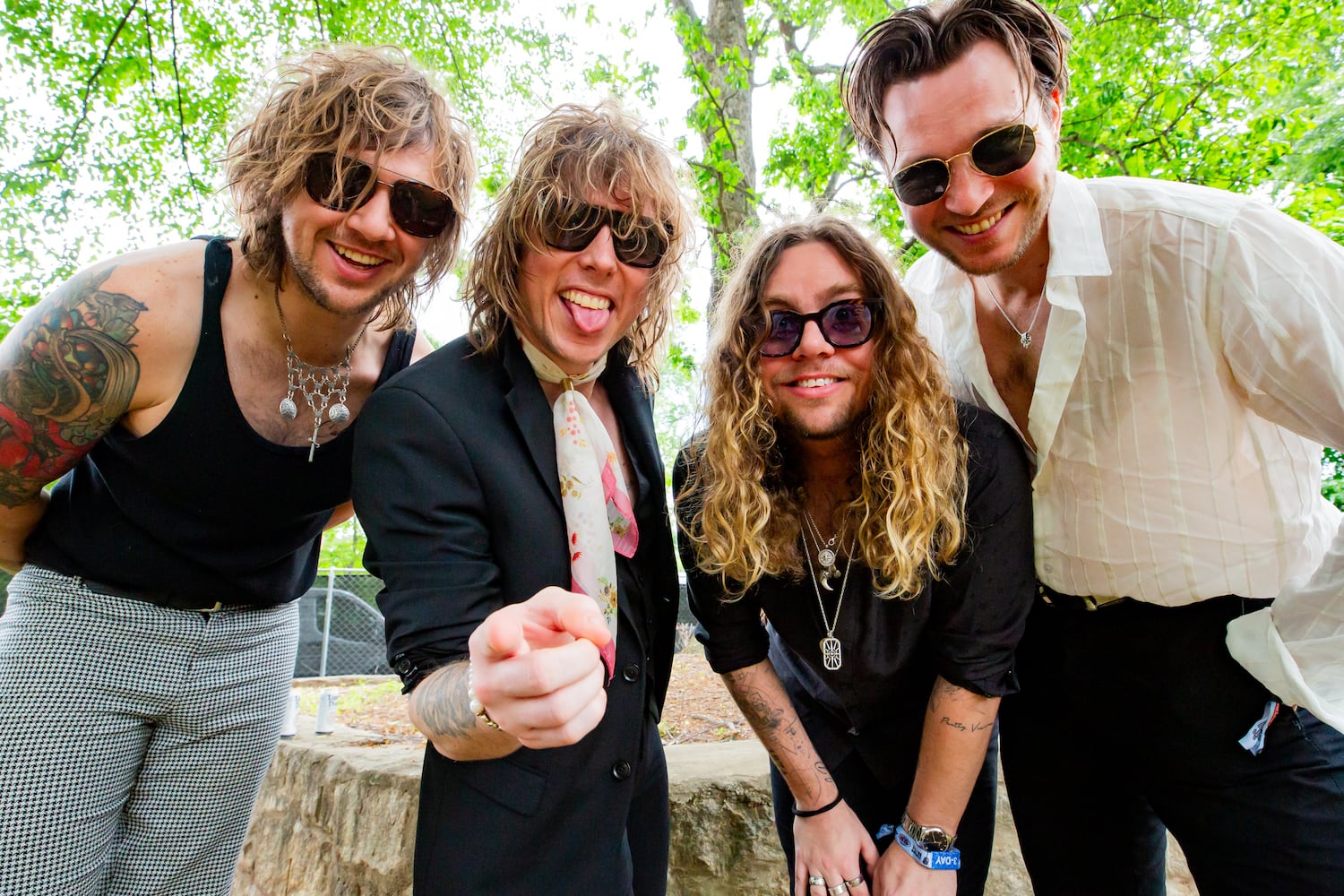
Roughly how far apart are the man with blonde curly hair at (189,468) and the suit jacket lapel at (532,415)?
52 centimetres

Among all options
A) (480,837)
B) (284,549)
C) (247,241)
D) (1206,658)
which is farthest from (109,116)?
(1206,658)

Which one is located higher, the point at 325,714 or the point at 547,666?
the point at 547,666

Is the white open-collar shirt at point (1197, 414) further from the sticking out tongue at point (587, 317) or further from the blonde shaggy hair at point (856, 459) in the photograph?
the sticking out tongue at point (587, 317)

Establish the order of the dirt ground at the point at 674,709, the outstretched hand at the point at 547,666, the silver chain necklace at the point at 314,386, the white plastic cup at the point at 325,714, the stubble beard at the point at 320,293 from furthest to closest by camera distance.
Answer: the dirt ground at the point at 674,709, the white plastic cup at the point at 325,714, the silver chain necklace at the point at 314,386, the stubble beard at the point at 320,293, the outstretched hand at the point at 547,666

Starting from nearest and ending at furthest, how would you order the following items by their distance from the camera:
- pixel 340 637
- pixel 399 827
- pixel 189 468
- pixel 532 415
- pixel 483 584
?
pixel 483 584
pixel 532 415
pixel 189 468
pixel 399 827
pixel 340 637

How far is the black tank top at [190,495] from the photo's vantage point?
Answer: 6.09 ft

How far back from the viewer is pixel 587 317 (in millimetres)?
1749

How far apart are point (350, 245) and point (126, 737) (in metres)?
1.34

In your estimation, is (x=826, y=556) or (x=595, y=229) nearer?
(x=595, y=229)

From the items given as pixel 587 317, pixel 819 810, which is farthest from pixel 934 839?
pixel 587 317

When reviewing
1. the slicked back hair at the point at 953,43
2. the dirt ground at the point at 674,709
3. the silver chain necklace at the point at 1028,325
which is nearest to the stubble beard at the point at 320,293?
the slicked back hair at the point at 953,43

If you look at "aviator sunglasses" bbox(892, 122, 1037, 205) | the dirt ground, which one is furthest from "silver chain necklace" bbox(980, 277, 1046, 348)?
the dirt ground

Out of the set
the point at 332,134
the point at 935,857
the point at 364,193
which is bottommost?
the point at 935,857

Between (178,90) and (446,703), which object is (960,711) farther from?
(178,90)
